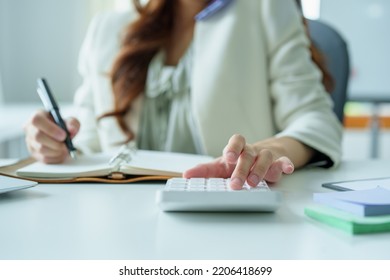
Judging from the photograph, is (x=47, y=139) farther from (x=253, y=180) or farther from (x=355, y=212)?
(x=355, y=212)

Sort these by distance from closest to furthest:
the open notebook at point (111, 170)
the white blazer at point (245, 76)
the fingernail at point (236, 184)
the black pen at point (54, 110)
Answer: the fingernail at point (236, 184), the open notebook at point (111, 170), the black pen at point (54, 110), the white blazer at point (245, 76)

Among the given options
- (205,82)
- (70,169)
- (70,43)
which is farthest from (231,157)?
(70,43)

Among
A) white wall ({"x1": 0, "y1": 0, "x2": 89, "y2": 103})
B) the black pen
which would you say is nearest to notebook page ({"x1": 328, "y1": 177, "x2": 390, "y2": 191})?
the black pen

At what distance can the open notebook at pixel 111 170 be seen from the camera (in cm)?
71

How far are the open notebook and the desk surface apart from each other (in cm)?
9

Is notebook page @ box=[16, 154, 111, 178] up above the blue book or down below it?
above

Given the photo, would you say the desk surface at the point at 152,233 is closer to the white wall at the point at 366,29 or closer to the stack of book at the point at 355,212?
the stack of book at the point at 355,212

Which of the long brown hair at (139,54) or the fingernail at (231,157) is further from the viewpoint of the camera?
the long brown hair at (139,54)

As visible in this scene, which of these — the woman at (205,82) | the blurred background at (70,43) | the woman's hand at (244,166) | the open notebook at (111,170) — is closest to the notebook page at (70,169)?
the open notebook at (111,170)

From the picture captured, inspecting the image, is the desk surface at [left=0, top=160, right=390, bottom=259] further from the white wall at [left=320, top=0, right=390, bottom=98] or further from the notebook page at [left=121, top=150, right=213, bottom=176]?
the white wall at [left=320, top=0, right=390, bottom=98]

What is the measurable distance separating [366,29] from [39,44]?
1622 millimetres

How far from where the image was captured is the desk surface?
0.40m

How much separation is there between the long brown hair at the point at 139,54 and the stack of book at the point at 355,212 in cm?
71
